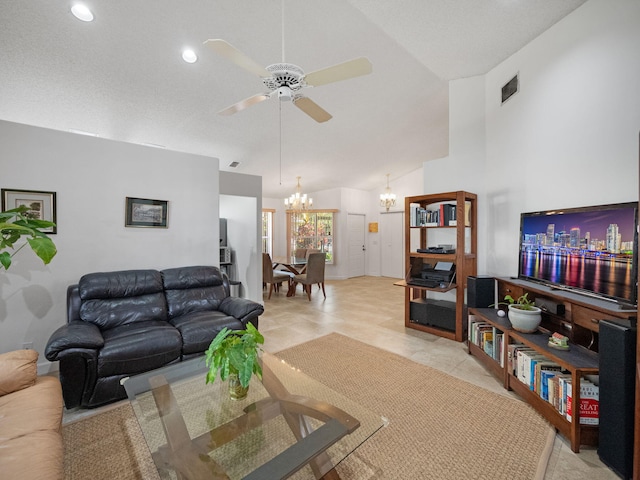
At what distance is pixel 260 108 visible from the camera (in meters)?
4.15

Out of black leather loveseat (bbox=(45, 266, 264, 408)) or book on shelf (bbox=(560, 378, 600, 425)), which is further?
black leather loveseat (bbox=(45, 266, 264, 408))

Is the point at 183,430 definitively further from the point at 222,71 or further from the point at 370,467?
the point at 222,71

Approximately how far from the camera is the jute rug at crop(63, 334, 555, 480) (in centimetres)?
153

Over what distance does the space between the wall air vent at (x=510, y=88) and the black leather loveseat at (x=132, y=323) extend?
3.65m

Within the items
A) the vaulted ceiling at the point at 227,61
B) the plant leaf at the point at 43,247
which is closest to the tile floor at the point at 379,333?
the plant leaf at the point at 43,247

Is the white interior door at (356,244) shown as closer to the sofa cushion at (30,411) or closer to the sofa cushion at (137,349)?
the sofa cushion at (137,349)

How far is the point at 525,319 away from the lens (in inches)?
87.2

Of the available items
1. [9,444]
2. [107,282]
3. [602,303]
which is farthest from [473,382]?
[107,282]

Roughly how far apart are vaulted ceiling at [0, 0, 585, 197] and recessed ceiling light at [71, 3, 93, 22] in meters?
0.04

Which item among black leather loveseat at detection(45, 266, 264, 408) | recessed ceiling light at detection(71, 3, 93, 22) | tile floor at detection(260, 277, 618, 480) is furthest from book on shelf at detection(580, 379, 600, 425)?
recessed ceiling light at detection(71, 3, 93, 22)

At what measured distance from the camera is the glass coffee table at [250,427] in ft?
3.84

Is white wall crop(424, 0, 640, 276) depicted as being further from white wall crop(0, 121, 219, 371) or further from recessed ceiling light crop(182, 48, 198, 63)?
white wall crop(0, 121, 219, 371)

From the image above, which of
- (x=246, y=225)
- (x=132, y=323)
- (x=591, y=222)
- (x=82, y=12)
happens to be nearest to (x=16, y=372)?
(x=132, y=323)

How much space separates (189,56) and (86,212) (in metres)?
2.02
